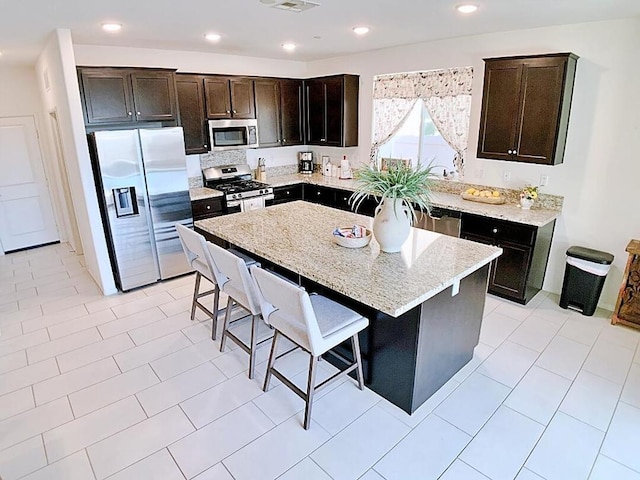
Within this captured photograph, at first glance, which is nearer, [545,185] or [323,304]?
[323,304]

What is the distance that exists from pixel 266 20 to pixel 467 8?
1624 millimetres

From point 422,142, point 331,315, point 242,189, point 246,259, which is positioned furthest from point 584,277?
point 242,189

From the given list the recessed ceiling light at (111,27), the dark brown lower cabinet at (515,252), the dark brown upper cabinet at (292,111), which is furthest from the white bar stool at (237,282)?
the dark brown upper cabinet at (292,111)

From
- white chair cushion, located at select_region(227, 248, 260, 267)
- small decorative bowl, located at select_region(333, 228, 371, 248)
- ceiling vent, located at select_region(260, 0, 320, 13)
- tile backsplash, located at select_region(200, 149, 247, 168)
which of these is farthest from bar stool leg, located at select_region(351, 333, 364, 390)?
tile backsplash, located at select_region(200, 149, 247, 168)

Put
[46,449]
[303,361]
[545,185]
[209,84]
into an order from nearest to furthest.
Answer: [46,449], [303,361], [545,185], [209,84]

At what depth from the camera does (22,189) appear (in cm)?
576

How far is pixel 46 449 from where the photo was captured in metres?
2.29

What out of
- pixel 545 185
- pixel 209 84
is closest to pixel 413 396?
pixel 545 185

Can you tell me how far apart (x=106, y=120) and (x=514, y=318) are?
4535 mm

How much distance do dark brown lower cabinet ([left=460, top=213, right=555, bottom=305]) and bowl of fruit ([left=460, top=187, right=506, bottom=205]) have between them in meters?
0.37

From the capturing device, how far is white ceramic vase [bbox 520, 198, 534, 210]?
3939 millimetres

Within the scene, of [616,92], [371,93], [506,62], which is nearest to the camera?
[616,92]

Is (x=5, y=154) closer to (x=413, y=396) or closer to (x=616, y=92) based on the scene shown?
(x=413, y=396)

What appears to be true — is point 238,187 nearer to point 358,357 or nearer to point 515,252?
point 358,357
